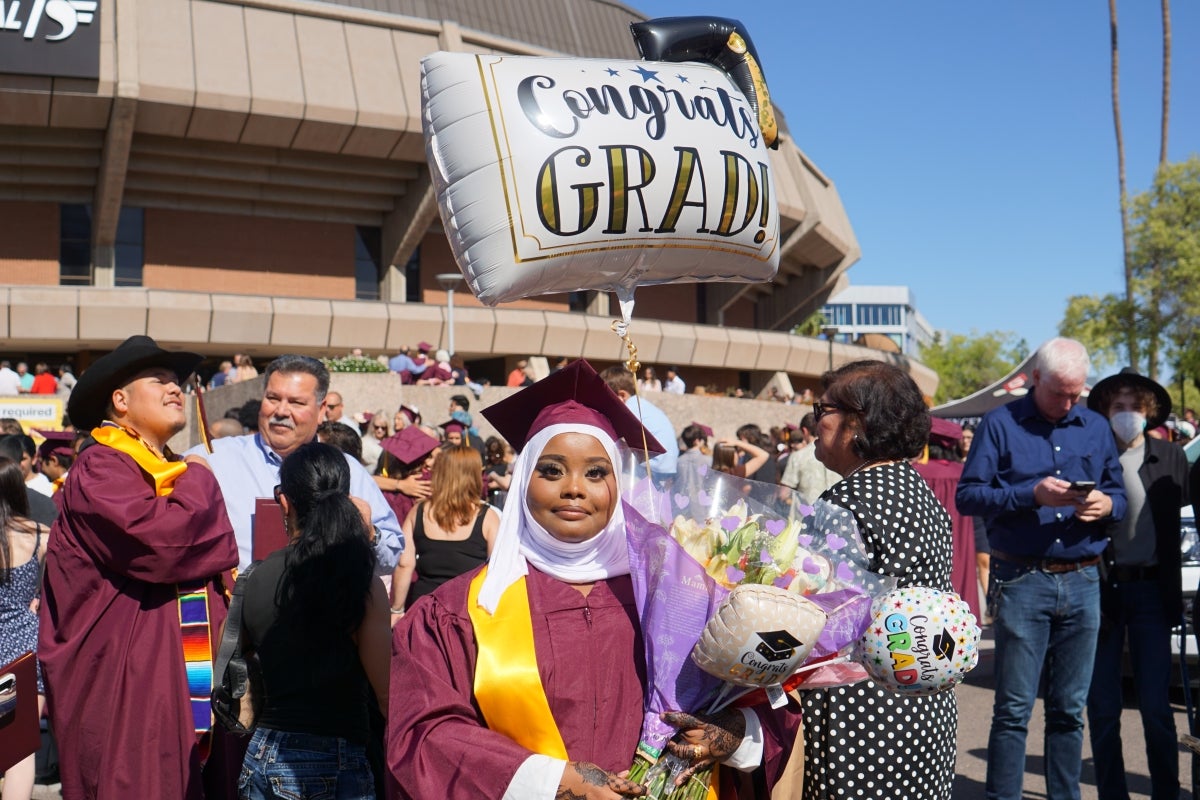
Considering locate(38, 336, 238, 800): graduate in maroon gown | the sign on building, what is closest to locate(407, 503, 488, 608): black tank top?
locate(38, 336, 238, 800): graduate in maroon gown

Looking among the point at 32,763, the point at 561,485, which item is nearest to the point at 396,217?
the point at 32,763

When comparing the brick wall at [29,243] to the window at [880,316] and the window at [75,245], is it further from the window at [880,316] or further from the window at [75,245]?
the window at [880,316]

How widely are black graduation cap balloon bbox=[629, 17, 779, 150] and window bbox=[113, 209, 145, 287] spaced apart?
103ft

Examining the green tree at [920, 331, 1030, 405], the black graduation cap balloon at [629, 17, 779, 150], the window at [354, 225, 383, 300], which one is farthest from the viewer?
the green tree at [920, 331, 1030, 405]

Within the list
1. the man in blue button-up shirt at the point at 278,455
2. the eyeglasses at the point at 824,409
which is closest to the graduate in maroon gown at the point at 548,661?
the eyeglasses at the point at 824,409

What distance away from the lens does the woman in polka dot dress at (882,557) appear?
3742mm

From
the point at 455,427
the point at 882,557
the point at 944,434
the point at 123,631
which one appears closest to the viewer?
the point at 882,557

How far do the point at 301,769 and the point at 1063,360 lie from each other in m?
3.65

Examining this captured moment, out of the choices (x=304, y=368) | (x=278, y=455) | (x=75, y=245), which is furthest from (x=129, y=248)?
(x=278, y=455)

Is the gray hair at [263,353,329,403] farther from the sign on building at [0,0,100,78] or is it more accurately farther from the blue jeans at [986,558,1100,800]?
the sign on building at [0,0,100,78]

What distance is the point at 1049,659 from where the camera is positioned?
5512 millimetres

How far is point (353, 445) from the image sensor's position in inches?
297

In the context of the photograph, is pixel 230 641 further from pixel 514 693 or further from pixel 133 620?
pixel 514 693

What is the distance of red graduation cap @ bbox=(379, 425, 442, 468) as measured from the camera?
28.6 feet
